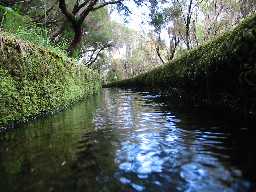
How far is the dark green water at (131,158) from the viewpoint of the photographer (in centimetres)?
248

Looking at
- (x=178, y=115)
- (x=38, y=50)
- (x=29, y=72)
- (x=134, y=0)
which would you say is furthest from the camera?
(x=134, y=0)

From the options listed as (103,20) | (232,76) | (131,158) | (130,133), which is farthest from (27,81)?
(103,20)

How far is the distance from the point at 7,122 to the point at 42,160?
7.69 ft

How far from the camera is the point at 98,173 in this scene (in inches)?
110

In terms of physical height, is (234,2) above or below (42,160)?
above

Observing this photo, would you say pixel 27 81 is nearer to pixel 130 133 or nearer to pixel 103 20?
pixel 130 133

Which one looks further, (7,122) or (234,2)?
(234,2)

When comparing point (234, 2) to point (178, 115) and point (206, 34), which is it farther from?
point (178, 115)

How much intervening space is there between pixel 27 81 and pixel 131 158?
3.92 metres

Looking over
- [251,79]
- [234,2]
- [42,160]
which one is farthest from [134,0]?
[42,160]

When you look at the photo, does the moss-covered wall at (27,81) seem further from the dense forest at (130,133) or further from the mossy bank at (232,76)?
the mossy bank at (232,76)

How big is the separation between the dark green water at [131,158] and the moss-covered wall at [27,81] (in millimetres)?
674

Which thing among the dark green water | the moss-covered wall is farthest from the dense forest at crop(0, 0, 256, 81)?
the dark green water

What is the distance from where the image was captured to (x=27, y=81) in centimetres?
653
